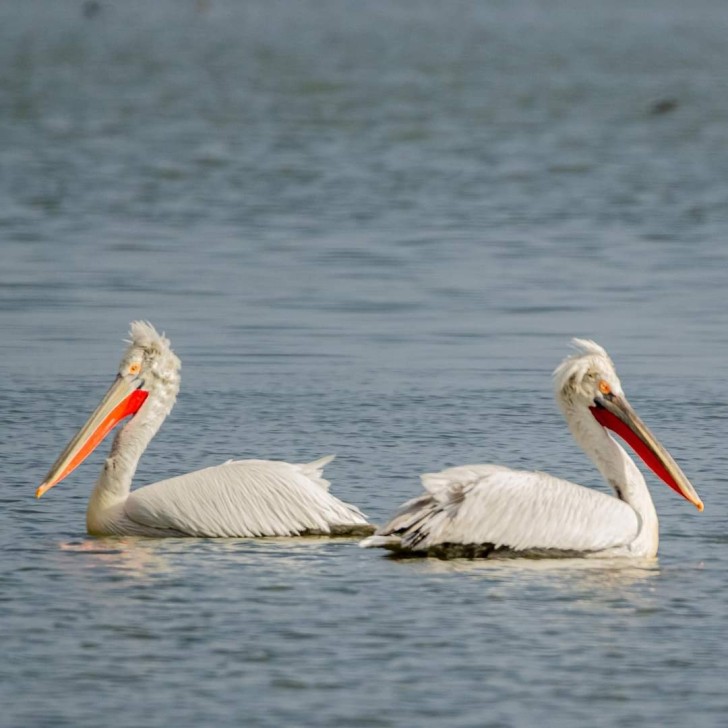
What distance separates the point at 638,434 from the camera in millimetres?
7527

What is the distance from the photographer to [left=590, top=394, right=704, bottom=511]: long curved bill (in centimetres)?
749

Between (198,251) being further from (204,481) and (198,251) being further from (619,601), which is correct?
(619,601)

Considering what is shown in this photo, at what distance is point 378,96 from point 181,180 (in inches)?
578

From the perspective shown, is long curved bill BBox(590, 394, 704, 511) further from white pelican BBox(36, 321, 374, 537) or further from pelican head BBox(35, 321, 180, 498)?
pelican head BBox(35, 321, 180, 498)

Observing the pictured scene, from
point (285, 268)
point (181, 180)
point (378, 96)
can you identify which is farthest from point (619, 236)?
point (378, 96)

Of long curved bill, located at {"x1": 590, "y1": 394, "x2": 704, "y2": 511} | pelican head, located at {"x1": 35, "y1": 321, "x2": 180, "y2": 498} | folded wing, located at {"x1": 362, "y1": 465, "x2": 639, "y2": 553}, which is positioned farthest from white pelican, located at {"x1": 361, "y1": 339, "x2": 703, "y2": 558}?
pelican head, located at {"x1": 35, "y1": 321, "x2": 180, "y2": 498}

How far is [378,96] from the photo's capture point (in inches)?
1394

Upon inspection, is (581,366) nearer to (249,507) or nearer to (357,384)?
(249,507)

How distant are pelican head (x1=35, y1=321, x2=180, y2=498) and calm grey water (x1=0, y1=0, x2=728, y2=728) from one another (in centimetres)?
30

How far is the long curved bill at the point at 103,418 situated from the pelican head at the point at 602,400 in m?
1.53

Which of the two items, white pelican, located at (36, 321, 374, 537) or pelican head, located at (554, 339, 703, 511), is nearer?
white pelican, located at (36, 321, 374, 537)

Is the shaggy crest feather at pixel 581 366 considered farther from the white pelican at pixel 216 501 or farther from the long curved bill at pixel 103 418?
the long curved bill at pixel 103 418

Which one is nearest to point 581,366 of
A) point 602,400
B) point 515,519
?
point 602,400

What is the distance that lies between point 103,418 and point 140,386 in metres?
0.17
